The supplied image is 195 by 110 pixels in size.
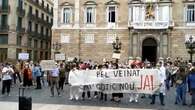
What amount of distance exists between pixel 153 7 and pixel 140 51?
4852 millimetres

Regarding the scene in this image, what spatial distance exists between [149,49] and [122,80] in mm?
30191

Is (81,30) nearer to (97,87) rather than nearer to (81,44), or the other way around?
(81,44)

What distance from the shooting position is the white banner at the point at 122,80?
755 inches

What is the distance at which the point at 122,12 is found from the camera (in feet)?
161

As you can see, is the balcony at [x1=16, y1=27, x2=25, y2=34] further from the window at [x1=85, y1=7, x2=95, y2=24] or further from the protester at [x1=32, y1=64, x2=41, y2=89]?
the protester at [x1=32, y1=64, x2=41, y2=89]

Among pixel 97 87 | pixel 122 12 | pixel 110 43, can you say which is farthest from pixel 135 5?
pixel 97 87

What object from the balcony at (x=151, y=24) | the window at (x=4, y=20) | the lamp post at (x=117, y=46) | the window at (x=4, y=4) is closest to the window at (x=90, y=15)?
the lamp post at (x=117, y=46)

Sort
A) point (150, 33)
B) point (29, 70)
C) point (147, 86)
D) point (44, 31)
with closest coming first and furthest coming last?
1. point (147, 86)
2. point (29, 70)
3. point (150, 33)
4. point (44, 31)

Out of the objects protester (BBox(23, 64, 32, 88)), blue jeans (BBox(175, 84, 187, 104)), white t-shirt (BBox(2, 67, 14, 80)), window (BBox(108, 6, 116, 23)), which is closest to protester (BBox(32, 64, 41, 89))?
protester (BBox(23, 64, 32, 88))

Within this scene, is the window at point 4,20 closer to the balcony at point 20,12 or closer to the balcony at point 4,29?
the balcony at point 4,29

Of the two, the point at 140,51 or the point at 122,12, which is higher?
the point at 122,12

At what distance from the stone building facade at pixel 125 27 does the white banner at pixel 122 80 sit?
1122 inches

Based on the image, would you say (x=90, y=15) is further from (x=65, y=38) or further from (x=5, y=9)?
(x=5, y=9)

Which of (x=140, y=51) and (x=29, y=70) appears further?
(x=140, y=51)
